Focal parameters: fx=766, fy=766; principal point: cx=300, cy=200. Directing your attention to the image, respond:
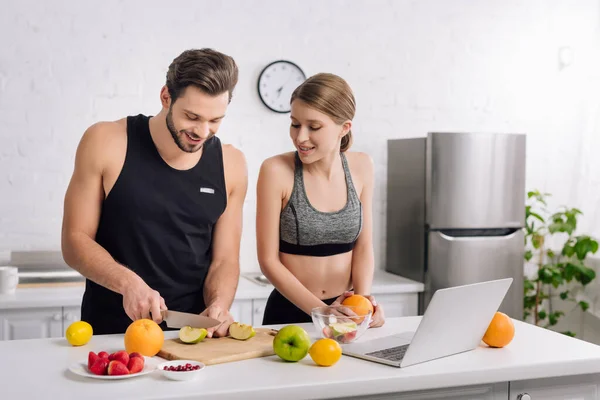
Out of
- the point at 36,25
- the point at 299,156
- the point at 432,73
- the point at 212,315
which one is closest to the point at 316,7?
the point at 432,73

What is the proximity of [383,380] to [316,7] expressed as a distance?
2838mm

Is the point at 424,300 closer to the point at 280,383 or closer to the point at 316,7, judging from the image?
the point at 316,7

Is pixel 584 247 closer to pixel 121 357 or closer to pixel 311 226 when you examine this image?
pixel 311 226

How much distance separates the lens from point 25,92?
12.2 feet

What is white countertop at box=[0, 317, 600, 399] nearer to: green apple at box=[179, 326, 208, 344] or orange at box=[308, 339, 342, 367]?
orange at box=[308, 339, 342, 367]

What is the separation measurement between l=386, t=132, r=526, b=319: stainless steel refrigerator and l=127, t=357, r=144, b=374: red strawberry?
8.07 feet

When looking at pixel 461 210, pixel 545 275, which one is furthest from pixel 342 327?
pixel 545 275

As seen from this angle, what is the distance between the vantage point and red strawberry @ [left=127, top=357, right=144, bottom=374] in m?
1.68

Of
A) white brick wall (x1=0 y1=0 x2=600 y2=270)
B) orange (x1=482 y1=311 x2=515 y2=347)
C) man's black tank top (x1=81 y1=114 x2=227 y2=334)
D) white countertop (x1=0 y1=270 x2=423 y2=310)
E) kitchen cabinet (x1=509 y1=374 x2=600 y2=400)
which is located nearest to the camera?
kitchen cabinet (x1=509 y1=374 x2=600 y2=400)

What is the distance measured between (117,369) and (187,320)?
399 millimetres

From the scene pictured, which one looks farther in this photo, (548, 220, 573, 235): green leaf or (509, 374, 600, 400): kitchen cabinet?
(548, 220, 573, 235): green leaf

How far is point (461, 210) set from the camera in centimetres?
398

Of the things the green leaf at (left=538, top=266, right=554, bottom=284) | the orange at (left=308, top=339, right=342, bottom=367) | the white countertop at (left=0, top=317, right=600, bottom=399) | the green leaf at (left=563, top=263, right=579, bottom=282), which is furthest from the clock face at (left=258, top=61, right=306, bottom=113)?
the orange at (left=308, top=339, right=342, bottom=367)

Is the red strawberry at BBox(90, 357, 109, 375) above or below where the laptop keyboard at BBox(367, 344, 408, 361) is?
above
